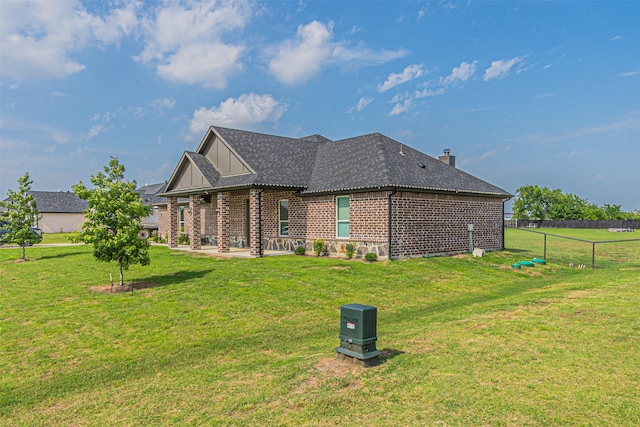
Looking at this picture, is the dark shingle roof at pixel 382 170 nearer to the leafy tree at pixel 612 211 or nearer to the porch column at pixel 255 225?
the porch column at pixel 255 225

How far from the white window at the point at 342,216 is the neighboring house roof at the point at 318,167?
62 centimetres

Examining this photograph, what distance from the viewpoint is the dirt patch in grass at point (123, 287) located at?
12.6 metres

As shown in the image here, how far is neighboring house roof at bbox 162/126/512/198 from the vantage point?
62.9ft

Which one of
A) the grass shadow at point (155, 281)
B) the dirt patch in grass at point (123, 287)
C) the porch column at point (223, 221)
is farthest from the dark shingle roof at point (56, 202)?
the dirt patch in grass at point (123, 287)

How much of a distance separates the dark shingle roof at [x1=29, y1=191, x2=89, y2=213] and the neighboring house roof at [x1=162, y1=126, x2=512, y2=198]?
38.5 m

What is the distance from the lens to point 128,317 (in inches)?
392

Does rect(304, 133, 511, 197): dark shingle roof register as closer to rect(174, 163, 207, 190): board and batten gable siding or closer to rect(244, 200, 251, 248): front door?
rect(244, 200, 251, 248): front door

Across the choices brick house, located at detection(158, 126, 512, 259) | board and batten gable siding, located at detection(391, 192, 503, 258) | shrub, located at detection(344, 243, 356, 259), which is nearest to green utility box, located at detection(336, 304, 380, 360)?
brick house, located at detection(158, 126, 512, 259)

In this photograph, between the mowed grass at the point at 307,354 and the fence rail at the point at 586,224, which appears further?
the fence rail at the point at 586,224

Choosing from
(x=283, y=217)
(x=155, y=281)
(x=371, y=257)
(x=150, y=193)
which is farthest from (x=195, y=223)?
(x=150, y=193)

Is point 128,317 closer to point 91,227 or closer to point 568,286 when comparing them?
point 91,227

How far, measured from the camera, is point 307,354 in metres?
7.33

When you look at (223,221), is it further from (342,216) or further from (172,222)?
(172,222)

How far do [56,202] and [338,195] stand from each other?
5169 centimetres
